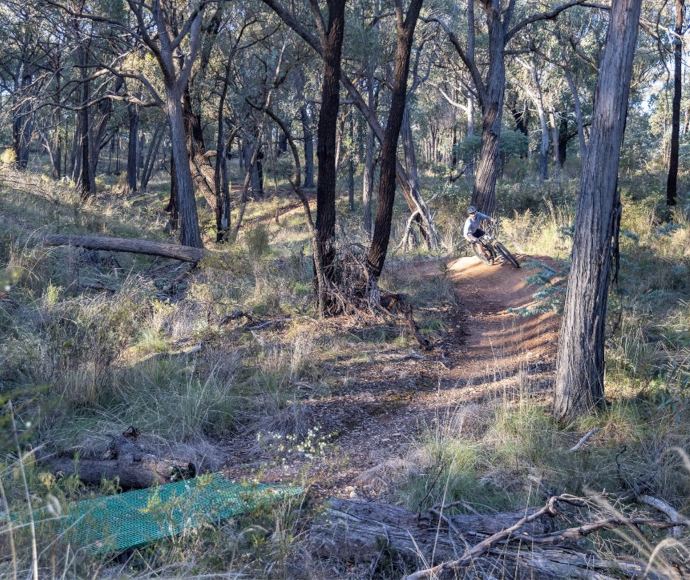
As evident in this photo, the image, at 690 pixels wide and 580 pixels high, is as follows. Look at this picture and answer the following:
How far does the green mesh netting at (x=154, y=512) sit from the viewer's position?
3.41 metres

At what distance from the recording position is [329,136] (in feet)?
30.1

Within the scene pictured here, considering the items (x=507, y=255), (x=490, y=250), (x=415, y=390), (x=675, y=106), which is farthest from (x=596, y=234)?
(x=675, y=106)

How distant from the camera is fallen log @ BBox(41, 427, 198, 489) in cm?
460

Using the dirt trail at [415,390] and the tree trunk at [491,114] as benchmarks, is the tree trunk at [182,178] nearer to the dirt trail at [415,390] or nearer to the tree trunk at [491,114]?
the dirt trail at [415,390]

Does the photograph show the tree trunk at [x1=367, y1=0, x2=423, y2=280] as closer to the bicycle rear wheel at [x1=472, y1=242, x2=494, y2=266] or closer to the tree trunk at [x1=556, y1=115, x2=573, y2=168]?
the bicycle rear wheel at [x1=472, y1=242, x2=494, y2=266]

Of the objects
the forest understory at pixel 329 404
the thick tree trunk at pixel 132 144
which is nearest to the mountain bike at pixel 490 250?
the forest understory at pixel 329 404

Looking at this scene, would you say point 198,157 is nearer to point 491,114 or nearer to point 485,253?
point 491,114

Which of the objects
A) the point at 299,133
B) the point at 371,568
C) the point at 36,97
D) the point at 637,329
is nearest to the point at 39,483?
the point at 371,568

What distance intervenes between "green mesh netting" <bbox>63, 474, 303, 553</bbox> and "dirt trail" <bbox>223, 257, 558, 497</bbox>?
2.73 feet

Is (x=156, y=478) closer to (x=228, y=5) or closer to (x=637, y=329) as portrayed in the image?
(x=637, y=329)

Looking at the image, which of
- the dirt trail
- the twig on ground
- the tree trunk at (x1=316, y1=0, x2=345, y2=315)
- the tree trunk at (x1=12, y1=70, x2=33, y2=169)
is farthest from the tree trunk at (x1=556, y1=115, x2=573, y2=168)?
the twig on ground

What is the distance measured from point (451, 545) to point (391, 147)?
276 inches

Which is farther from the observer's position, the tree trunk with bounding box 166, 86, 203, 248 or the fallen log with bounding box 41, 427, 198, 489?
the tree trunk with bounding box 166, 86, 203, 248

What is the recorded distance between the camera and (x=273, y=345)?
7.79m
